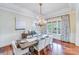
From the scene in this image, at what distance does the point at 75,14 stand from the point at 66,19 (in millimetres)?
159

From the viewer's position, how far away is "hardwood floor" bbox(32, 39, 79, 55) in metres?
1.38

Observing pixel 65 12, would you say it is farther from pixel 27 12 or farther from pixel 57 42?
pixel 27 12

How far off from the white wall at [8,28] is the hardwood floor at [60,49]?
492mm

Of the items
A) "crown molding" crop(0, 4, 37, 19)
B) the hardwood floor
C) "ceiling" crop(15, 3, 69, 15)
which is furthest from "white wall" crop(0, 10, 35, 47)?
the hardwood floor

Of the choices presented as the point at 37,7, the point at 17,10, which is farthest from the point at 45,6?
the point at 17,10

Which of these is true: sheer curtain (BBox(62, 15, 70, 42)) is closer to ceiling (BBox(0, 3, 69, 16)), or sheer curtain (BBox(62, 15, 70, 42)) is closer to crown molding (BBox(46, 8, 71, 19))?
crown molding (BBox(46, 8, 71, 19))

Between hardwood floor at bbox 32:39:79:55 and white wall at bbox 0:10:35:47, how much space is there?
19.4 inches

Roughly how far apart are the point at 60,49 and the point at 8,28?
94cm

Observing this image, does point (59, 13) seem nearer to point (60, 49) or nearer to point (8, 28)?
point (60, 49)

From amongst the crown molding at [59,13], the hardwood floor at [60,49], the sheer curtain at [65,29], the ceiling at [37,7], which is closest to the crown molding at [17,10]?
the ceiling at [37,7]

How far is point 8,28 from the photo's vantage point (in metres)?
1.40

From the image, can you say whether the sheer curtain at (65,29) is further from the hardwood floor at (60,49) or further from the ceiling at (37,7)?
the ceiling at (37,7)

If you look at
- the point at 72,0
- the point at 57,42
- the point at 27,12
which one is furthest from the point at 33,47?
the point at 72,0

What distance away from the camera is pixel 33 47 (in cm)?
146
